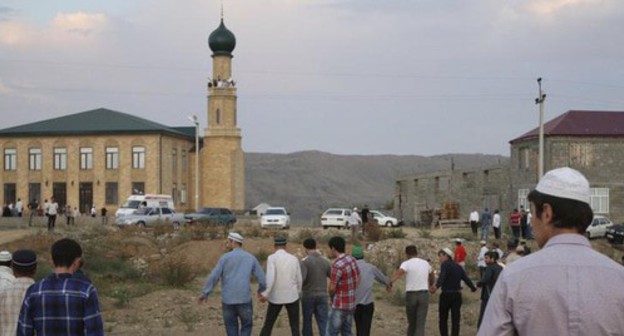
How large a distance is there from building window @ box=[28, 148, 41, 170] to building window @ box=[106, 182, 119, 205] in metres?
5.57

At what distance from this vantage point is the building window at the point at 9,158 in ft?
214

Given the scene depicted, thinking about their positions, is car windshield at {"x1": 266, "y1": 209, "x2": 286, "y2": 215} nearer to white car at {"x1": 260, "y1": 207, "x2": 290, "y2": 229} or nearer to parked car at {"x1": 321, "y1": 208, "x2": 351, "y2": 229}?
white car at {"x1": 260, "y1": 207, "x2": 290, "y2": 229}

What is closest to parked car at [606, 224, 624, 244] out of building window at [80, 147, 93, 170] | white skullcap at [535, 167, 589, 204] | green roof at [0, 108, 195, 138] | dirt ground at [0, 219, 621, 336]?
dirt ground at [0, 219, 621, 336]

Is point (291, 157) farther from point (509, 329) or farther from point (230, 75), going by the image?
point (509, 329)

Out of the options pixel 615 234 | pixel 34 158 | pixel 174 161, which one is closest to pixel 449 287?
pixel 615 234

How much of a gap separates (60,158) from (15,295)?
59.4 metres

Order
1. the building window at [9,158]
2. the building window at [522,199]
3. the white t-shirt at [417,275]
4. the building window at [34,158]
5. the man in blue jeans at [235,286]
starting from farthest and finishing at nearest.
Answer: the building window at [9,158] → the building window at [34,158] → the building window at [522,199] → the white t-shirt at [417,275] → the man in blue jeans at [235,286]

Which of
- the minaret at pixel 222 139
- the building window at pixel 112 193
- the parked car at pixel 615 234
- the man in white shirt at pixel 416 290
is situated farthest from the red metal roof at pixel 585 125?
the man in white shirt at pixel 416 290

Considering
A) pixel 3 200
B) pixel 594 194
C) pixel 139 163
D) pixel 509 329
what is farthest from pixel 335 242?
pixel 3 200

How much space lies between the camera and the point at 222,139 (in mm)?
67875

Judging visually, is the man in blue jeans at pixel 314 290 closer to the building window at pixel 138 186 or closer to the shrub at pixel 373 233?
the shrub at pixel 373 233

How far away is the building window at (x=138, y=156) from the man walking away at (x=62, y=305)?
58.1m

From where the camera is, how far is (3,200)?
214 ft

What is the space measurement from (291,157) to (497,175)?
93086 millimetres
